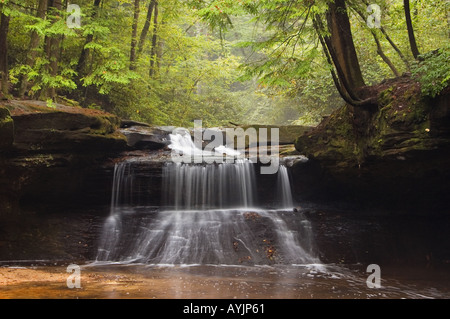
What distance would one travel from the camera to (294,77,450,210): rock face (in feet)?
26.5

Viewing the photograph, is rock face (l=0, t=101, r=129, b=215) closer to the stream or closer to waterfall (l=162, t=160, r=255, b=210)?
the stream

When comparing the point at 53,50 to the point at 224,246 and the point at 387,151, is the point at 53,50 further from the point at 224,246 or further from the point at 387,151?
the point at 387,151

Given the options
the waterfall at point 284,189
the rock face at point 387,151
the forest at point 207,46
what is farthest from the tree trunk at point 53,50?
the rock face at point 387,151

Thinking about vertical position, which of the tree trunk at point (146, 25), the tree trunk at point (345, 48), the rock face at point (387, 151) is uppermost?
the tree trunk at point (146, 25)

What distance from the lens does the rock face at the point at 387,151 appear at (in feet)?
26.5

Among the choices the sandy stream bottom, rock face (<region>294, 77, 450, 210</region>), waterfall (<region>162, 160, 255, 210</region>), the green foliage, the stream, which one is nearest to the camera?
the sandy stream bottom

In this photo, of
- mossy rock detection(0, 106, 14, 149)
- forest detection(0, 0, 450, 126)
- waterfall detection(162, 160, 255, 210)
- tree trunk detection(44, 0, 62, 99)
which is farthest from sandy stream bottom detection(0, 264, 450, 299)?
tree trunk detection(44, 0, 62, 99)

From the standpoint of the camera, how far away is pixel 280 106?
95.1 ft

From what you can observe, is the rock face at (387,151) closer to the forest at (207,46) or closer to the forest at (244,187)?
the forest at (244,187)

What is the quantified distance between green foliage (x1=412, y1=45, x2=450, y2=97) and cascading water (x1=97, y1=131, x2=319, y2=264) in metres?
4.85

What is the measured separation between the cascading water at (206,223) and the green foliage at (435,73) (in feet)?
15.9

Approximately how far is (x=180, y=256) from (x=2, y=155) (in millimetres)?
5594

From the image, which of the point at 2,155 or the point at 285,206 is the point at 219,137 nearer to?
the point at 285,206

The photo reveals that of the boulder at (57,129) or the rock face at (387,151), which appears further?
the boulder at (57,129)
